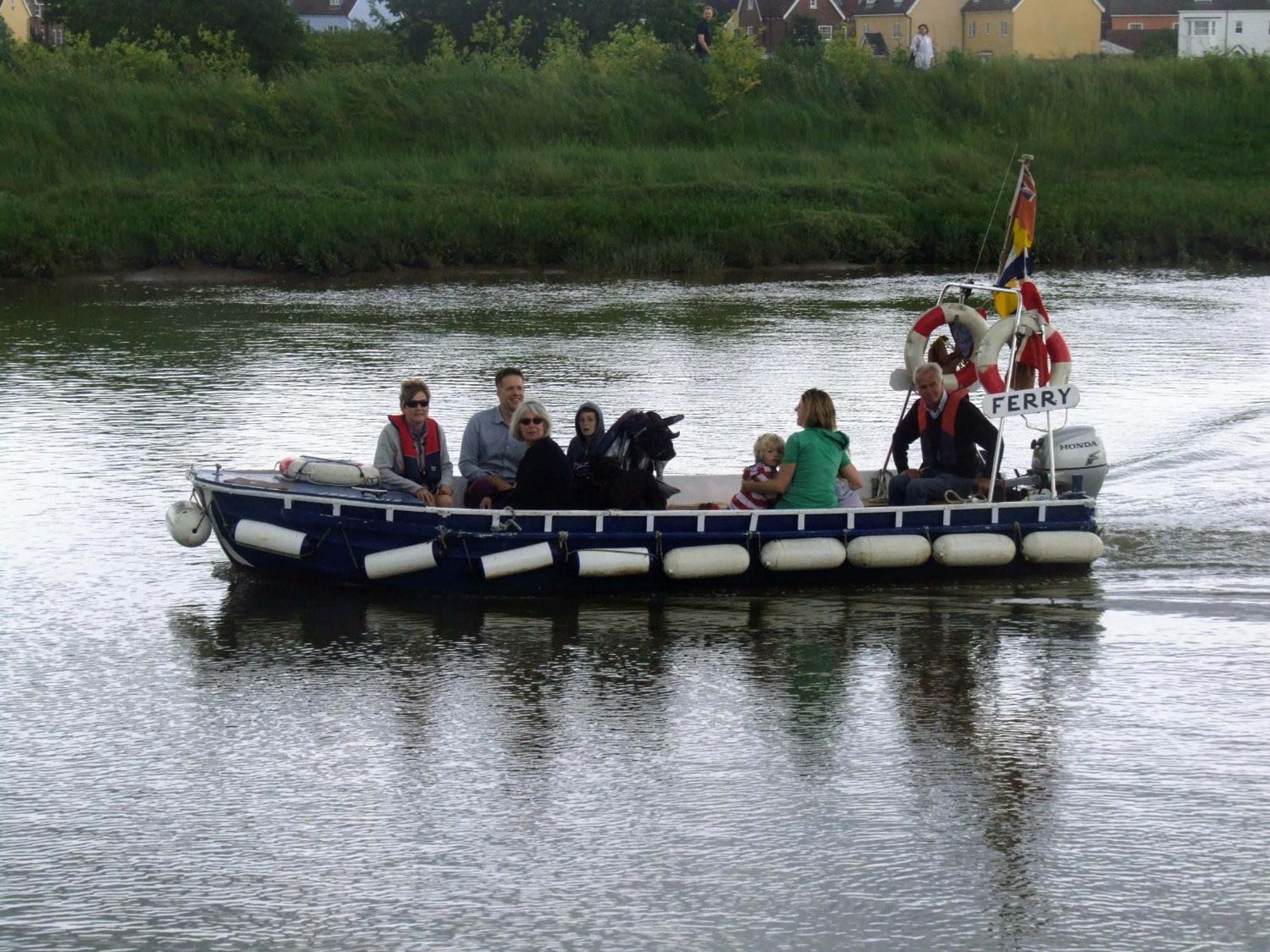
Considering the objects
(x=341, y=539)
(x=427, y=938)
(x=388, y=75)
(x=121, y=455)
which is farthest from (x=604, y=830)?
(x=388, y=75)

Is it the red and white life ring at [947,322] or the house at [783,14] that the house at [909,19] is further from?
the red and white life ring at [947,322]

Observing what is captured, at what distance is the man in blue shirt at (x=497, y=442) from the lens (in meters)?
11.4

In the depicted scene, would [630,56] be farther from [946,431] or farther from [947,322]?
[946,431]

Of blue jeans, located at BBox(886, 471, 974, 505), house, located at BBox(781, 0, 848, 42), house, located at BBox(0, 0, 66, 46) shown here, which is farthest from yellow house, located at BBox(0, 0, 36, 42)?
blue jeans, located at BBox(886, 471, 974, 505)

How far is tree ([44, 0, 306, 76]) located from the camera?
46.9 meters

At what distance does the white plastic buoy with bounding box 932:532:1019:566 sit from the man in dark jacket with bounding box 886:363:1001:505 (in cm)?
47

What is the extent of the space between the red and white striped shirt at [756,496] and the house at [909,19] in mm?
79720

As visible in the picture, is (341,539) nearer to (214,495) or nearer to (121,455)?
(214,495)

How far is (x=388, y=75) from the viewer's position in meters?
37.7

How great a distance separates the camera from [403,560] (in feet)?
35.1

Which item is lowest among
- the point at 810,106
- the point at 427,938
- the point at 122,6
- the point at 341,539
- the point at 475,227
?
the point at 427,938

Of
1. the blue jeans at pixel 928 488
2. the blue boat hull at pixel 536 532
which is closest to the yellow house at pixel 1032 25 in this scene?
the blue jeans at pixel 928 488

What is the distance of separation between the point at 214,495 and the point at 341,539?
0.88 metres

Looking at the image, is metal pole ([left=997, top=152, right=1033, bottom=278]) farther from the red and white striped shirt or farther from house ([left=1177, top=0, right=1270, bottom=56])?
house ([left=1177, top=0, right=1270, bottom=56])
